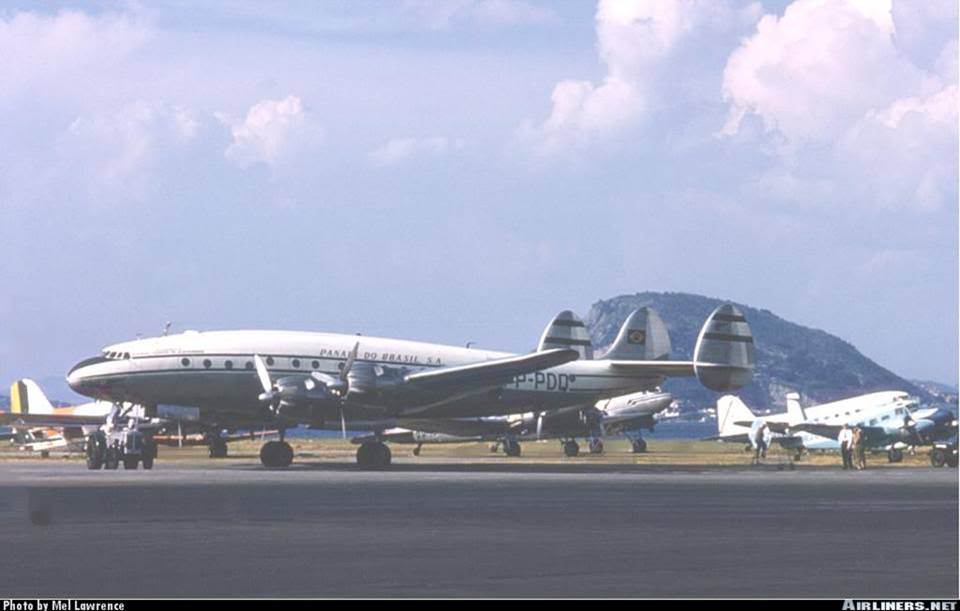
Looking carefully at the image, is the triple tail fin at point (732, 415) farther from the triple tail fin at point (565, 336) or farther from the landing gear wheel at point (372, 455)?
the landing gear wheel at point (372, 455)

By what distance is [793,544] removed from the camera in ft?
80.0

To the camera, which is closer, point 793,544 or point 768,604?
point 768,604

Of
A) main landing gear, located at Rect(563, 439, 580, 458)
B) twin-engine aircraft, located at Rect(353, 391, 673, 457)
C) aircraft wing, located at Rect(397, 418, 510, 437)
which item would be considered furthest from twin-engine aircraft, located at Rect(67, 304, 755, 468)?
main landing gear, located at Rect(563, 439, 580, 458)

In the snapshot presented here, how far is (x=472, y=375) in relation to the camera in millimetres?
62406

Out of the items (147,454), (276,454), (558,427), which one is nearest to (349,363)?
(276,454)

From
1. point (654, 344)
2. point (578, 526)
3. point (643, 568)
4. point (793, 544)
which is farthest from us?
point (654, 344)

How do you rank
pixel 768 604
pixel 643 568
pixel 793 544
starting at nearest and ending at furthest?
1. pixel 768 604
2. pixel 643 568
3. pixel 793 544

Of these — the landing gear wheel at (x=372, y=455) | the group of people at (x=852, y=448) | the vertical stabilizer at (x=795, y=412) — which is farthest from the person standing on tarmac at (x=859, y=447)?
the vertical stabilizer at (x=795, y=412)

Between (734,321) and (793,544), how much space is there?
146 ft

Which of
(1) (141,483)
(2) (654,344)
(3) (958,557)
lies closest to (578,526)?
(3) (958,557)

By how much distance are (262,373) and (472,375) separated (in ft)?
26.0

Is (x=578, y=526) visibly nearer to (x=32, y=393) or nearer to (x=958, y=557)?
(x=958, y=557)

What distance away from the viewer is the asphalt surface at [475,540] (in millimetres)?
18422

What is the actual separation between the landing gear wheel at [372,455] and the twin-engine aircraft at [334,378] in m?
0.05
